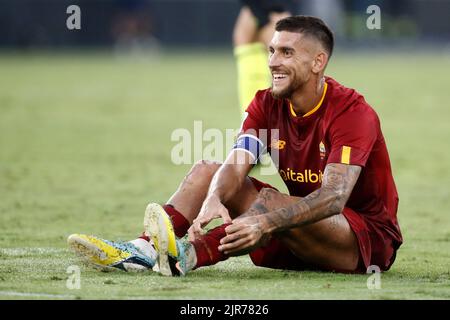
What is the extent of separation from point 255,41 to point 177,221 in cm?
497

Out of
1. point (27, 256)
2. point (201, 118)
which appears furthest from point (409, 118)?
point (27, 256)

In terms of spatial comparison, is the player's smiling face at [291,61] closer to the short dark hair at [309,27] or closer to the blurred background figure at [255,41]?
the short dark hair at [309,27]

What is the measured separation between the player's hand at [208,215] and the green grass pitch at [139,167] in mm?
275

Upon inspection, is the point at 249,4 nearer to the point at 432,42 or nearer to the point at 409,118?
the point at 409,118

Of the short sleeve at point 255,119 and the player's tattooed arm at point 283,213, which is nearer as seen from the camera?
the player's tattooed arm at point 283,213

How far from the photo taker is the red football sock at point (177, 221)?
6789mm

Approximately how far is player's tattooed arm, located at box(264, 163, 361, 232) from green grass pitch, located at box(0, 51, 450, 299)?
1.23 feet

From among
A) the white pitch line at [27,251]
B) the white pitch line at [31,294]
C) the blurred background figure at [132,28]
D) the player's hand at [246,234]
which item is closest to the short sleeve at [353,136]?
the player's hand at [246,234]

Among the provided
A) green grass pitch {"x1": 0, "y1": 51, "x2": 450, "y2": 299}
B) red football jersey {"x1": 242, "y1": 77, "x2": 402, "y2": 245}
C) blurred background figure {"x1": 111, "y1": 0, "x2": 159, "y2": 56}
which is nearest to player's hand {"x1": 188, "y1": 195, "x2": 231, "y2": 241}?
green grass pitch {"x1": 0, "y1": 51, "x2": 450, "y2": 299}

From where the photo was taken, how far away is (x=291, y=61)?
6664 millimetres

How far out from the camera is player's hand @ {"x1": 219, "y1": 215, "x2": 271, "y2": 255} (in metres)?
6.13

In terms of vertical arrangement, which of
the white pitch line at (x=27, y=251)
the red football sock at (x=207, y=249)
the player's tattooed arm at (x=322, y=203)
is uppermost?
the player's tattooed arm at (x=322, y=203)

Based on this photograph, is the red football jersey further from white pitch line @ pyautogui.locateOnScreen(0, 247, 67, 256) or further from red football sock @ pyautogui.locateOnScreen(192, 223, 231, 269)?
white pitch line @ pyautogui.locateOnScreen(0, 247, 67, 256)
